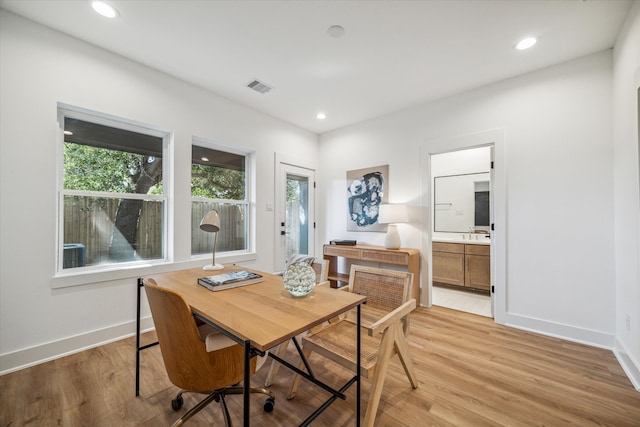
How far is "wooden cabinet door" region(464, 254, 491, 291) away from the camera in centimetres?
381

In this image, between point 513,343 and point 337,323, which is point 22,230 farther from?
point 513,343

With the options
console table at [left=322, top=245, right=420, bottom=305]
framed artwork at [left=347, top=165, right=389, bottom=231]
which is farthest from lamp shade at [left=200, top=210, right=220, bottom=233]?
framed artwork at [left=347, top=165, right=389, bottom=231]

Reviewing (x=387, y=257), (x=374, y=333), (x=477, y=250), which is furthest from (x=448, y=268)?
(x=374, y=333)

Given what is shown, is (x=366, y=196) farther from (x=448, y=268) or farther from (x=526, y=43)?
(x=526, y=43)

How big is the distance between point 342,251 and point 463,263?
6.57 ft

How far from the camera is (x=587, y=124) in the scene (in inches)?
96.4


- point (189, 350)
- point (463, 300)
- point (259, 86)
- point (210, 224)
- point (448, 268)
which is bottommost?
point (463, 300)

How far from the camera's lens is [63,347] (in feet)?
7.11

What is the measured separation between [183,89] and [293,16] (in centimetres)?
169

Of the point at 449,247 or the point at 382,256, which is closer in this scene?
the point at 382,256

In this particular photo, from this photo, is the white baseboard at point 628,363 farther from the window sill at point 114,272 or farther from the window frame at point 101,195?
the window frame at point 101,195

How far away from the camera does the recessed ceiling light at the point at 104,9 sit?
74.2 inches

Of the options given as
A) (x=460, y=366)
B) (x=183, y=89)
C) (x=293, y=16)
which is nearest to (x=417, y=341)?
(x=460, y=366)

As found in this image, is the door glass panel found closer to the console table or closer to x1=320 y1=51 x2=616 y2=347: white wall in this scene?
the console table
